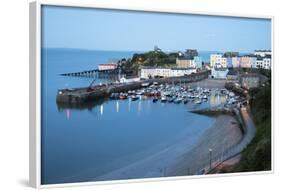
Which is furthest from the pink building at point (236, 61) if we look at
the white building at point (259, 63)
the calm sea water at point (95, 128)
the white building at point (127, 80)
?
the white building at point (127, 80)

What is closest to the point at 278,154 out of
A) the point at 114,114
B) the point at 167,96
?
the point at 167,96

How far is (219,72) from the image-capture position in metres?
7.74

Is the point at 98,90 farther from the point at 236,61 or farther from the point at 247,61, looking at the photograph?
the point at 247,61

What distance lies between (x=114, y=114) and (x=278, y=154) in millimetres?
2354

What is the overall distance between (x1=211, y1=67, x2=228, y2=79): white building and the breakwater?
28 cm

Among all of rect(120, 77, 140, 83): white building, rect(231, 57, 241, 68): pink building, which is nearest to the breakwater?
rect(120, 77, 140, 83): white building

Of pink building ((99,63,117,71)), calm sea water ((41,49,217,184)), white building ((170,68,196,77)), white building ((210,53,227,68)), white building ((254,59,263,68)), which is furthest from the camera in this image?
white building ((254,59,263,68))

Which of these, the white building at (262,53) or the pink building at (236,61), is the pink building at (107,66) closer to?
the pink building at (236,61)

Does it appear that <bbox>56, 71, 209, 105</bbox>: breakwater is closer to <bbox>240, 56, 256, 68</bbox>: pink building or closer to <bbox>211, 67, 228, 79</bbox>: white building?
<bbox>211, 67, 228, 79</bbox>: white building

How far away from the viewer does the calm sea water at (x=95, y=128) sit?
21.5 feet

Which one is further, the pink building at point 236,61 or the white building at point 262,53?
the white building at point 262,53

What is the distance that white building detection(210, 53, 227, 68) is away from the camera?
7.66 meters

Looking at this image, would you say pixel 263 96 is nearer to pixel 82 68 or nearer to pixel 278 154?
pixel 278 154

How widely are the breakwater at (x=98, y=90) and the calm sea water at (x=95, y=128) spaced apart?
80mm
